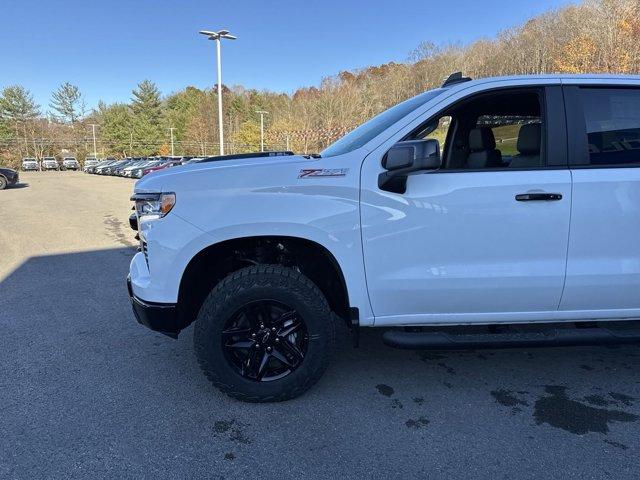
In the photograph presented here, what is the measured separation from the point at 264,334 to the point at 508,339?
4.92 feet

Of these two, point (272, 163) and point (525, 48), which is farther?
point (525, 48)

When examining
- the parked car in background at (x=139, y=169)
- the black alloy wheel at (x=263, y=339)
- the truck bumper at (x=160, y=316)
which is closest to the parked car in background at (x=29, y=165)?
the parked car in background at (x=139, y=169)

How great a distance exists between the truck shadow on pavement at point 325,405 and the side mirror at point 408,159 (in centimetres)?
143

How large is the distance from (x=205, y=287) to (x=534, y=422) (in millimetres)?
2225

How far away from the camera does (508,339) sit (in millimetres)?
2877

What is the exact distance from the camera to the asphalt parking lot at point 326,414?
2.44m

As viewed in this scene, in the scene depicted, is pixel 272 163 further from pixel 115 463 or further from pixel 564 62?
pixel 564 62

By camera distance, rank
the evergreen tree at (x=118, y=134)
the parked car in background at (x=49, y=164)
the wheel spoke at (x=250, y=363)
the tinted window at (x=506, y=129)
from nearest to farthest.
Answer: the wheel spoke at (x=250, y=363)
the tinted window at (x=506, y=129)
the parked car in background at (x=49, y=164)
the evergreen tree at (x=118, y=134)

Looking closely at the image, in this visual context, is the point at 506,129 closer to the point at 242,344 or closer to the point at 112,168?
the point at 242,344

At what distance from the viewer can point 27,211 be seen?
1330cm

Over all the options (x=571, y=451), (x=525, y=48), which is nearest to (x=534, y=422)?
(x=571, y=451)

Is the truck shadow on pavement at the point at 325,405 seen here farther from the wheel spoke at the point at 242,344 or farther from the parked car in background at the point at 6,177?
the parked car in background at the point at 6,177

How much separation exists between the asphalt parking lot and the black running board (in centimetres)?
43

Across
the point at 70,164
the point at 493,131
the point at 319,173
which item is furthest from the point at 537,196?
the point at 70,164
